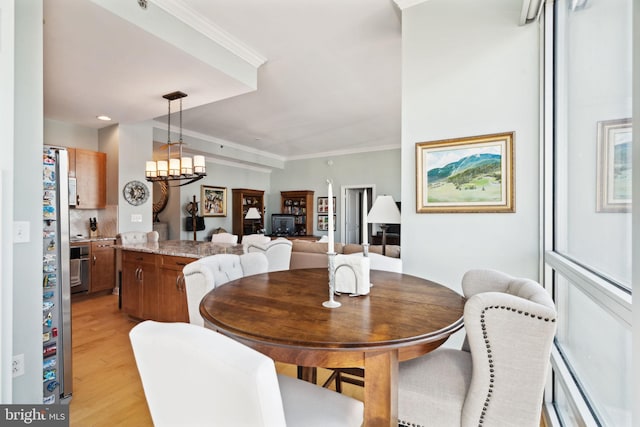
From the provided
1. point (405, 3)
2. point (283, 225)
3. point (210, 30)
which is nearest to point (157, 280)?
point (210, 30)

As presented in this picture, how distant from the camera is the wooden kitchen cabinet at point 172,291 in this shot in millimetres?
2928

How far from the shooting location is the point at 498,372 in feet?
3.17

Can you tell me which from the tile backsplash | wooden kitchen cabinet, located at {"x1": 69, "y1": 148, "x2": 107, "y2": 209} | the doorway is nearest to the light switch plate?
the tile backsplash

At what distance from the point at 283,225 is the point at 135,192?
3.78 m

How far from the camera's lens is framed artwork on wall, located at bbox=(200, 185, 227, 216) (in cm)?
714

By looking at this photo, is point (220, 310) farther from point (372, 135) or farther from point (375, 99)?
point (372, 135)

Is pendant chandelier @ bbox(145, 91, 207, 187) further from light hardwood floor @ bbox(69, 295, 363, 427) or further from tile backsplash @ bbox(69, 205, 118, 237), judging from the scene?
light hardwood floor @ bbox(69, 295, 363, 427)

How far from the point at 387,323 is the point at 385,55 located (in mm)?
3037

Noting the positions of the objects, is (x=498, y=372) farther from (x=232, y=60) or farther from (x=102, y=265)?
(x=102, y=265)

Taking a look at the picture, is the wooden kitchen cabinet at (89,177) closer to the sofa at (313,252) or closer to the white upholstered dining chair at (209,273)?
the sofa at (313,252)

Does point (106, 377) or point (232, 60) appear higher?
point (232, 60)

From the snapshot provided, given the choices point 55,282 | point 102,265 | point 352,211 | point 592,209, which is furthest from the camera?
point 352,211

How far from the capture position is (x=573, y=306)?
5.44ft

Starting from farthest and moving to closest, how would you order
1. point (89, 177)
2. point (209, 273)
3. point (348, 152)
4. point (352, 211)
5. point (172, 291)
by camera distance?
point (352, 211) < point (348, 152) < point (89, 177) < point (172, 291) < point (209, 273)
